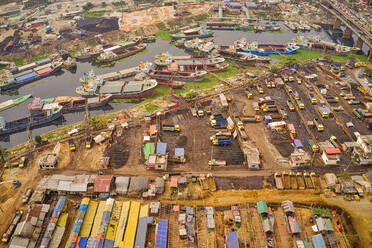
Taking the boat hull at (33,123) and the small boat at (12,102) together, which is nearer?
the boat hull at (33,123)

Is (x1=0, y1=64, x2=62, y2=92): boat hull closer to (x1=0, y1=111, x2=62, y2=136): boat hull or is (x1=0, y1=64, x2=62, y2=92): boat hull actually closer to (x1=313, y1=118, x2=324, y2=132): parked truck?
(x1=0, y1=111, x2=62, y2=136): boat hull

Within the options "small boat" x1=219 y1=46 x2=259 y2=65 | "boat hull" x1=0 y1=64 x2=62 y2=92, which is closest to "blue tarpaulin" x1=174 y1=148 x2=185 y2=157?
"small boat" x1=219 y1=46 x2=259 y2=65

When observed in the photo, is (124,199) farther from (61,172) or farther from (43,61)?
(43,61)

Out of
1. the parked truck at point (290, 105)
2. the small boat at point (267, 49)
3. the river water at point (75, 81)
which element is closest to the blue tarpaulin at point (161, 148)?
the river water at point (75, 81)

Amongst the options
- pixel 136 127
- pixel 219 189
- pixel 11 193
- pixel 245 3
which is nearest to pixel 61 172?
pixel 11 193

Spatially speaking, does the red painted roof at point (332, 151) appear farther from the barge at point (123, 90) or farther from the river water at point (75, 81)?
the river water at point (75, 81)

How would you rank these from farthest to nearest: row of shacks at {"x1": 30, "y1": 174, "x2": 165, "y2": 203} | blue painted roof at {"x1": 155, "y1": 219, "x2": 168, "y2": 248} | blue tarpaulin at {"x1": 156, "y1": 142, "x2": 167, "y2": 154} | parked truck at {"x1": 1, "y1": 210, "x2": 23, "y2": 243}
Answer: blue tarpaulin at {"x1": 156, "y1": 142, "x2": 167, "y2": 154} < row of shacks at {"x1": 30, "y1": 174, "x2": 165, "y2": 203} < parked truck at {"x1": 1, "y1": 210, "x2": 23, "y2": 243} < blue painted roof at {"x1": 155, "y1": 219, "x2": 168, "y2": 248}

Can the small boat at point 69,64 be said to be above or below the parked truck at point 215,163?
above
